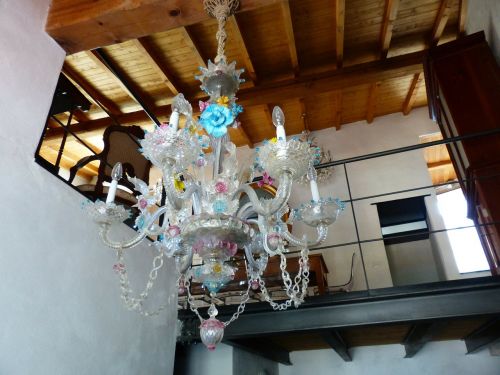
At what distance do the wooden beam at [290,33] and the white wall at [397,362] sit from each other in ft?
12.0

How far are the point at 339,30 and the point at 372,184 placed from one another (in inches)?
101

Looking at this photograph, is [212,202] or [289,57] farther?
[289,57]

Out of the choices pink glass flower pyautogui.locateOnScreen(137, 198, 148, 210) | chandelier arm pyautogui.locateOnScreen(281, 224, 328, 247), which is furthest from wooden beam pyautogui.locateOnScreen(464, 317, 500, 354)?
pink glass flower pyautogui.locateOnScreen(137, 198, 148, 210)

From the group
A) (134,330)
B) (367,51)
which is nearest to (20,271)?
(134,330)

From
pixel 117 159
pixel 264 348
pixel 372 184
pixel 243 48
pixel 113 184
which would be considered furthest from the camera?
pixel 372 184

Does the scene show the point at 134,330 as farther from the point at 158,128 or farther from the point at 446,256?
the point at 446,256

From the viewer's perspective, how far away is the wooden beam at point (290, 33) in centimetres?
359

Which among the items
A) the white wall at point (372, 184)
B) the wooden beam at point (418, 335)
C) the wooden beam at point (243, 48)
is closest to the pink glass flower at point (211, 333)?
the wooden beam at point (418, 335)

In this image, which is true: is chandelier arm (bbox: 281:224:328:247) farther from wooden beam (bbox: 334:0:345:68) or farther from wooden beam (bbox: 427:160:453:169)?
wooden beam (bbox: 427:160:453:169)

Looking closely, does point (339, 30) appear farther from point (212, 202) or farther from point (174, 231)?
point (174, 231)

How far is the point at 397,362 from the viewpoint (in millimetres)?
4293

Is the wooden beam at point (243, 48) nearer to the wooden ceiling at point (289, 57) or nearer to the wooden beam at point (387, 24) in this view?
the wooden ceiling at point (289, 57)

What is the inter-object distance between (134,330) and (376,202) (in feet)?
13.8

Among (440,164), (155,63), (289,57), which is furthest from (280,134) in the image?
(440,164)
